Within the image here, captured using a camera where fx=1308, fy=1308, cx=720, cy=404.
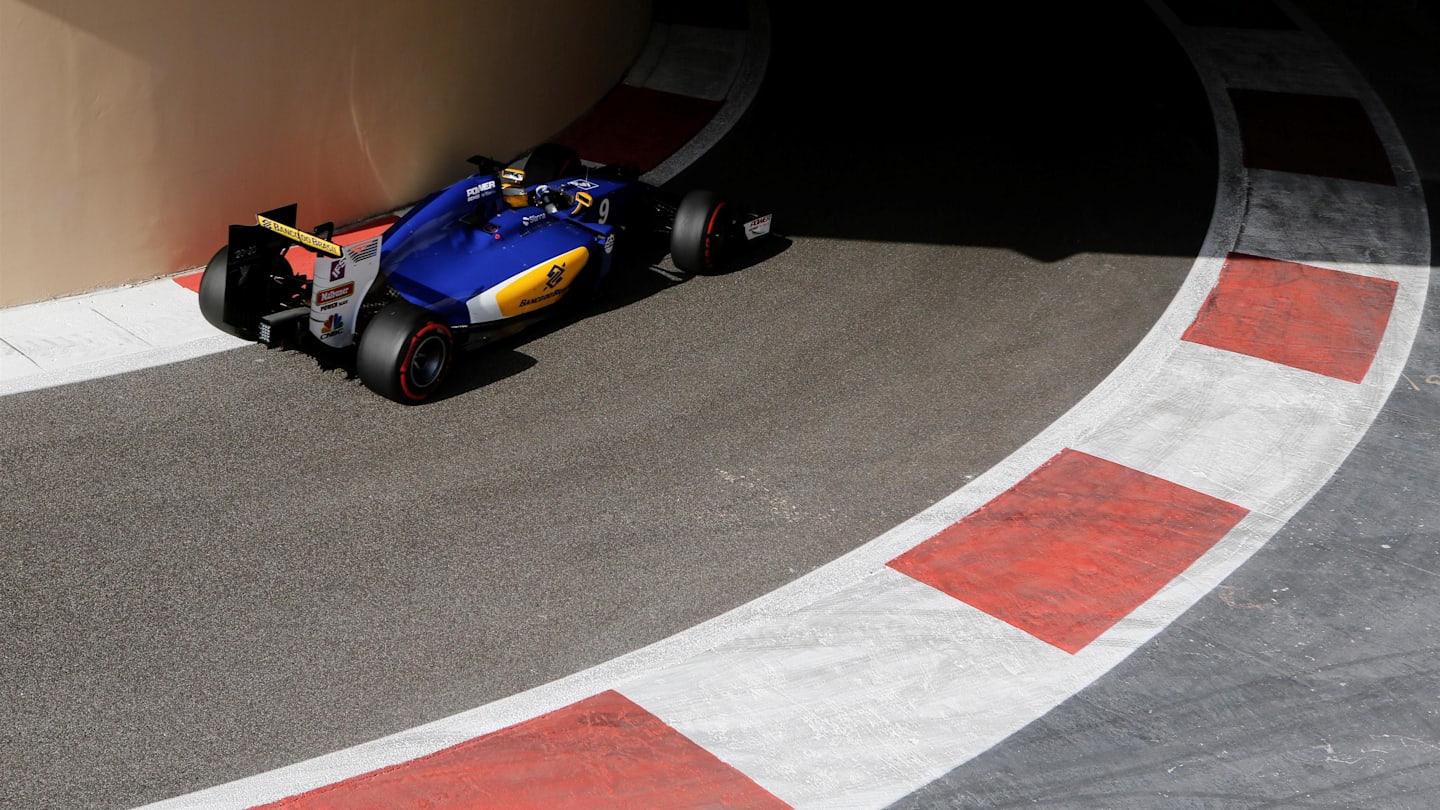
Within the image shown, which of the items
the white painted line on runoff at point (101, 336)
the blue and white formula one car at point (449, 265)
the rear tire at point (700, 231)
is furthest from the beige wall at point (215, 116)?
the rear tire at point (700, 231)

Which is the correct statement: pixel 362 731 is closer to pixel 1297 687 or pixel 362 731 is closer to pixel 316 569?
pixel 316 569

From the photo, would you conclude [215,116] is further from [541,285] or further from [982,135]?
[982,135]

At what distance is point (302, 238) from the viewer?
8141mm

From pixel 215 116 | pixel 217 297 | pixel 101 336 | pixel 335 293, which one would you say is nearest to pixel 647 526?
pixel 335 293

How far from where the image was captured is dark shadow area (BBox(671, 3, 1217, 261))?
1170cm

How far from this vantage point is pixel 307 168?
34.4ft

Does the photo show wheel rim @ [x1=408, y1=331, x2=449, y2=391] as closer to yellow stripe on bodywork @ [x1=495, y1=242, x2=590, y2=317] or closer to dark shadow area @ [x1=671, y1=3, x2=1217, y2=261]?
yellow stripe on bodywork @ [x1=495, y1=242, x2=590, y2=317]

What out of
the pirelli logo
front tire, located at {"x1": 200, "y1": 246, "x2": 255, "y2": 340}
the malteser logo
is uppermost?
the pirelli logo

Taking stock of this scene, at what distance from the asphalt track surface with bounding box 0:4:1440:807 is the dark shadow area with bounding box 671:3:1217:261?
0.56ft

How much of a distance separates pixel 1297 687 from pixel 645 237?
6.16 metres

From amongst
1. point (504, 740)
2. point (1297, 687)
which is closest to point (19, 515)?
point (504, 740)

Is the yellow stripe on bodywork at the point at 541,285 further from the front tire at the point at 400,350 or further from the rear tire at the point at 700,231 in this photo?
the rear tire at the point at 700,231

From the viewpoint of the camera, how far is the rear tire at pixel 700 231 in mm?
10141

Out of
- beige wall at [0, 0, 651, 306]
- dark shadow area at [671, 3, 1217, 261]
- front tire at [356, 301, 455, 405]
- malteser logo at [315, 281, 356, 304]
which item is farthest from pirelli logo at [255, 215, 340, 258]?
dark shadow area at [671, 3, 1217, 261]
